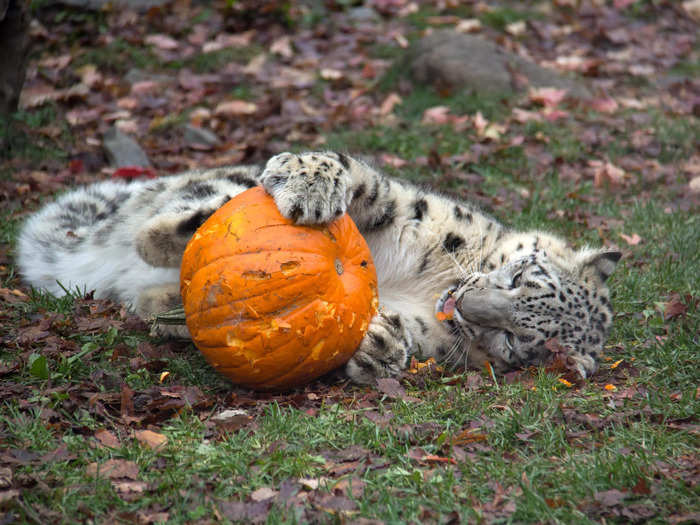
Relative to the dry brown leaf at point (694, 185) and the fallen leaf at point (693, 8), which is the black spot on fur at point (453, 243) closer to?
the dry brown leaf at point (694, 185)

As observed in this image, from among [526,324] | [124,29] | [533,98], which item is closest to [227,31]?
[124,29]

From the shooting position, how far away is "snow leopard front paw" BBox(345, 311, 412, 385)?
445 cm

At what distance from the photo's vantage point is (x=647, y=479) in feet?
10.7

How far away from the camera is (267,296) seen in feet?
12.8

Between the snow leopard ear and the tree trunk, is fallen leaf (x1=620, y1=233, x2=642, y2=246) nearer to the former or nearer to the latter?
the snow leopard ear

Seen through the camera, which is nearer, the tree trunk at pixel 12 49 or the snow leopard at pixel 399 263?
the snow leopard at pixel 399 263

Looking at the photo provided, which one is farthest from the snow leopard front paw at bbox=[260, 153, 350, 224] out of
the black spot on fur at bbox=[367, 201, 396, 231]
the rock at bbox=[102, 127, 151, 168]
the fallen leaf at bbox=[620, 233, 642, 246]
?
the rock at bbox=[102, 127, 151, 168]

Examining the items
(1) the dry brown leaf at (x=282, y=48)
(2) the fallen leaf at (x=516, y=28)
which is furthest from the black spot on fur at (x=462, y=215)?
(2) the fallen leaf at (x=516, y=28)

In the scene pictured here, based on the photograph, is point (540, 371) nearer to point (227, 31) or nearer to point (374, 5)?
point (227, 31)

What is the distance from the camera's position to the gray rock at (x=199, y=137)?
29.3 feet

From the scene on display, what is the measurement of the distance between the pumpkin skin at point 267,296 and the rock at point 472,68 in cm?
A: 617

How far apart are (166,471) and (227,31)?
32.6 ft

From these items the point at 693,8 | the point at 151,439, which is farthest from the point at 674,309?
the point at 693,8

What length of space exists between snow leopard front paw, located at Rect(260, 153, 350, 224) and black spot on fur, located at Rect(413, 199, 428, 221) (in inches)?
34.0
